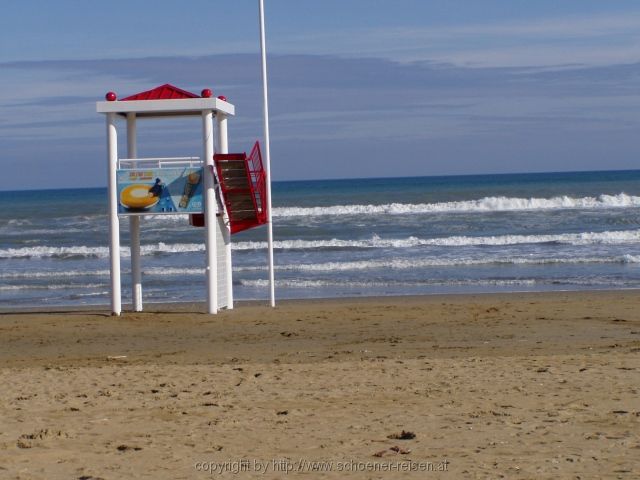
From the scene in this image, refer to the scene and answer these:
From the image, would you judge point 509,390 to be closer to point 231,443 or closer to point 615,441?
point 615,441

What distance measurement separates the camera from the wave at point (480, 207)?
156ft

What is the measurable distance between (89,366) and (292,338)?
3080 millimetres

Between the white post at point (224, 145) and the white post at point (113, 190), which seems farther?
the white post at point (224, 145)

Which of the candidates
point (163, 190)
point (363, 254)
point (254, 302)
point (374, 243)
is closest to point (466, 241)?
point (374, 243)

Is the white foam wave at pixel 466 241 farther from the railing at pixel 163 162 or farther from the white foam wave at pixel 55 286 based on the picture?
the railing at pixel 163 162

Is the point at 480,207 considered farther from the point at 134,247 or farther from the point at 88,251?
the point at 134,247

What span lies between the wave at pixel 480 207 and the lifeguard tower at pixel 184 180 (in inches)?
1190

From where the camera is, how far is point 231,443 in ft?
23.3

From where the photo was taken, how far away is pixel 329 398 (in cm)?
861

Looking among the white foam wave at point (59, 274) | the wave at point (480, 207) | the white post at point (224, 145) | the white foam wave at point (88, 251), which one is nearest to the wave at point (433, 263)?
the white foam wave at point (59, 274)

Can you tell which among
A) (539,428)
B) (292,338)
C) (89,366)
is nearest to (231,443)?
(539,428)

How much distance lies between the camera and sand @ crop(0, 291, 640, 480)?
6520 millimetres

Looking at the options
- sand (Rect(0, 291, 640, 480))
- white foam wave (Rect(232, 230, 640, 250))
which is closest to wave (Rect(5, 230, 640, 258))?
white foam wave (Rect(232, 230, 640, 250))

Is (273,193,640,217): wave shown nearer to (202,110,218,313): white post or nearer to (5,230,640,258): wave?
(5,230,640,258): wave
